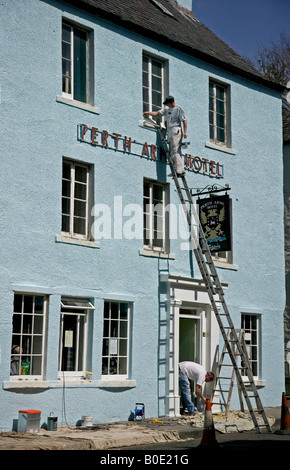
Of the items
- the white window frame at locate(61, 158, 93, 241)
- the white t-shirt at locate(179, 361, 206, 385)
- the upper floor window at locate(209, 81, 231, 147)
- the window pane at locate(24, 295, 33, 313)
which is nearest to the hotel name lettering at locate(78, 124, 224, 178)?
the white window frame at locate(61, 158, 93, 241)

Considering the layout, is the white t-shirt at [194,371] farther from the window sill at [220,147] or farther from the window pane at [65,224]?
the window sill at [220,147]

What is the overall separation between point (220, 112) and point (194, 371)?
6.95 metres

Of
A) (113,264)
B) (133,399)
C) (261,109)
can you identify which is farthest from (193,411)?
(261,109)

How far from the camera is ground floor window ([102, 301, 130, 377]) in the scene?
16141 mm

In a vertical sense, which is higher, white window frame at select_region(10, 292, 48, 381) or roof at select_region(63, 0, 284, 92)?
roof at select_region(63, 0, 284, 92)

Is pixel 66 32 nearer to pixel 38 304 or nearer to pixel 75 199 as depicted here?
pixel 75 199

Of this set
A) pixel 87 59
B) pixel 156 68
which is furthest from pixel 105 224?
pixel 156 68

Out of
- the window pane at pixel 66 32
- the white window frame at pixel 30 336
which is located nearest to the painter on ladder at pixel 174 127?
the window pane at pixel 66 32

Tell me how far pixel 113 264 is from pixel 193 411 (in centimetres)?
388

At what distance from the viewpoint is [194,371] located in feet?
56.6

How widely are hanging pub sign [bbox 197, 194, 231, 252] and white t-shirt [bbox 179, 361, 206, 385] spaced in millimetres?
2720

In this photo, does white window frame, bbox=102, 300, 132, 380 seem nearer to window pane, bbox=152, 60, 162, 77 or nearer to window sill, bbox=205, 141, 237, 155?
window sill, bbox=205, 141, 237, 155
